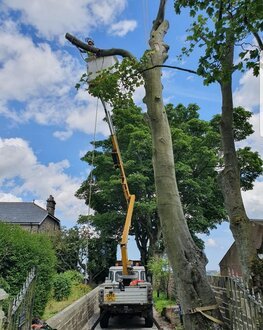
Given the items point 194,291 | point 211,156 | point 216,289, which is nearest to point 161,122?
point 194,291

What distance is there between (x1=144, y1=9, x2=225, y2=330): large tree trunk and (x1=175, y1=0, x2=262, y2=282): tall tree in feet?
2.15

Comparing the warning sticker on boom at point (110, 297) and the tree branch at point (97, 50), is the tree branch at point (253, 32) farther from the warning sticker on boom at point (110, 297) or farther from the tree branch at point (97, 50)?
the warning sticker on boom at point (110, 297)

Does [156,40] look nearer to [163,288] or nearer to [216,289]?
[216,289]

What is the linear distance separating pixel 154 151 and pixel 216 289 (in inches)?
113

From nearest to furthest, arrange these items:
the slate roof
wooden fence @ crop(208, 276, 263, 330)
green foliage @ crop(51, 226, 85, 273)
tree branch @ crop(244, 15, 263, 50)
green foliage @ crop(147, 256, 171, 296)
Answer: wooden fence @ crop(208, 276, 263, 330) → tree branch @ crop(244, 15, 263, 50) → green foliage @ crop(147, 256, 171, 296) → green foliage @ crop(51, 226, 85, 273) → the slate roof

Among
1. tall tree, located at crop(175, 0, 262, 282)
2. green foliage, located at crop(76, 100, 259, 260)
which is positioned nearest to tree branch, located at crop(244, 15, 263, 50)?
tall tree, located at crop(175, 0, 262, 282)

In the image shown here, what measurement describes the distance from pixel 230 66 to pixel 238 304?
3.59 m

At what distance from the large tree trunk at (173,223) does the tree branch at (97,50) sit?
0.61 metres

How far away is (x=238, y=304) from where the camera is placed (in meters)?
5.34

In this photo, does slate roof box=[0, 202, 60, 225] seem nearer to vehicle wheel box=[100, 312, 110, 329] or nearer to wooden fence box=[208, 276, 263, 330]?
vehicle wheel box=[100, 312, 110, 329]

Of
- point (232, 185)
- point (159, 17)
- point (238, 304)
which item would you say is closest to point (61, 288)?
point (238, 304)

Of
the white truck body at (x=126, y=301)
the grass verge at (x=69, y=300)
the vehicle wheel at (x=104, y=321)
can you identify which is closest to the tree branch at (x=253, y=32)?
the white truck body at (x=126, y=301)

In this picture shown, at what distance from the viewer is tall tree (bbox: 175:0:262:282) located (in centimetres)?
483

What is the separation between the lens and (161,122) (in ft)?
20.1
